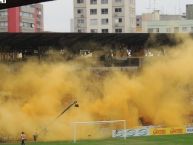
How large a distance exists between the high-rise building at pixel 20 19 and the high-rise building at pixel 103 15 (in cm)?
1288

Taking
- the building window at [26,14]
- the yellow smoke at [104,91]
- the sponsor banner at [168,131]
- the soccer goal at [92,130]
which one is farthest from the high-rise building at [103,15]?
the soccer goal at [92,130]

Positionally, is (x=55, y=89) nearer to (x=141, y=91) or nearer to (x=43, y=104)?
(x=43, y=104)

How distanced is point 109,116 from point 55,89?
20.8ft

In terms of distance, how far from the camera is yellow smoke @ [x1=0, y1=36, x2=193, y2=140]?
53094mm

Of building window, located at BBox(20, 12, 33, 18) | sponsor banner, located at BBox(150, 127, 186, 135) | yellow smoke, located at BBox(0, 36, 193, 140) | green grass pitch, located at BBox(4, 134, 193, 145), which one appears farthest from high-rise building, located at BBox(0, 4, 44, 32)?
green grass pitch, located at BBox(4, 134, 193, 145)

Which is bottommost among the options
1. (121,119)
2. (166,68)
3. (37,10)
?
(121,119)

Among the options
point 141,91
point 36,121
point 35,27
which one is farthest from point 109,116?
point 35,27

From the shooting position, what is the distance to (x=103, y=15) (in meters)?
105

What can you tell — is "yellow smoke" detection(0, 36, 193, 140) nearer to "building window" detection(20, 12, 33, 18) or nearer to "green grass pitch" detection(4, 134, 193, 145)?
"green grass pitch" detection(4, 134, 193, 145)

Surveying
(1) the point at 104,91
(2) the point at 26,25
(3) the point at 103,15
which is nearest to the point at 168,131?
(1) the point at 104,91

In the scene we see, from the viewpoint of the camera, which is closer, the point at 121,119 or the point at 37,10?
the point at 121,119

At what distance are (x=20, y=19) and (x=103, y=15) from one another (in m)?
18.8

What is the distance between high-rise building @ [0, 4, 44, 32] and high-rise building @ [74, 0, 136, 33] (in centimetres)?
1288

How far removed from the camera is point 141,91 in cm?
5694
